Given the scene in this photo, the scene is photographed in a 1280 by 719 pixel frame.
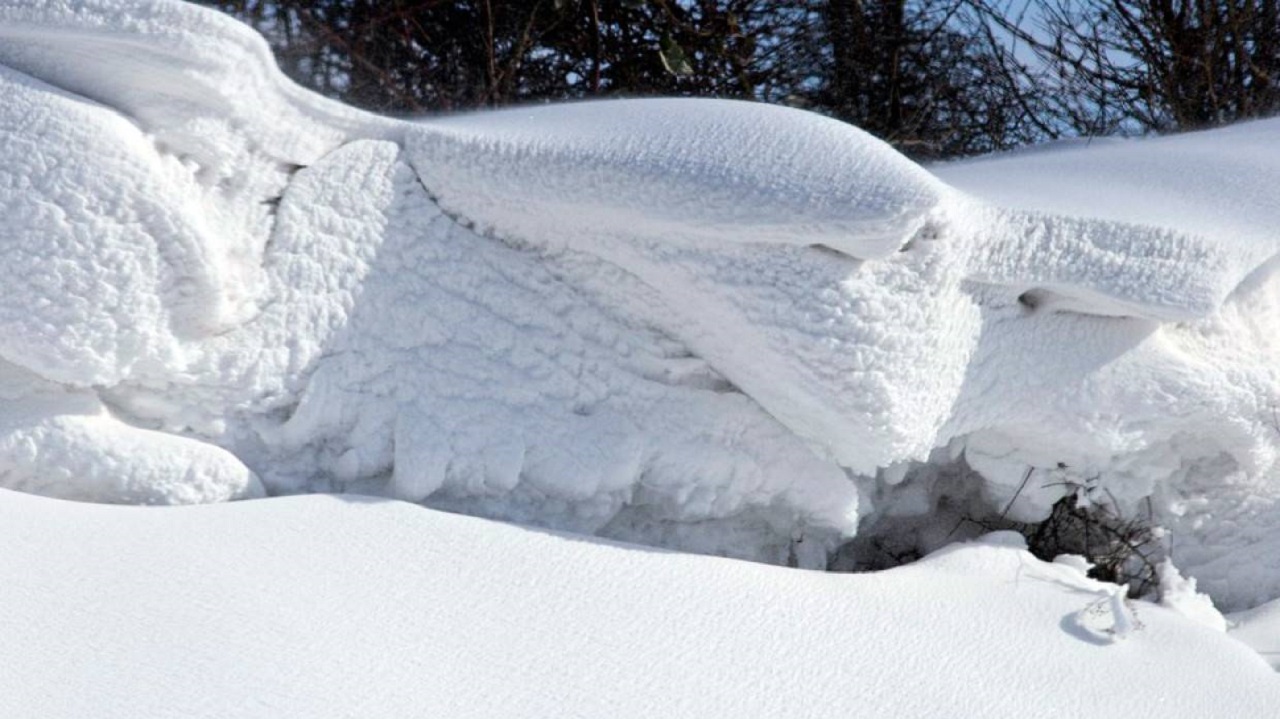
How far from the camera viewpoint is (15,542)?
1.35 m

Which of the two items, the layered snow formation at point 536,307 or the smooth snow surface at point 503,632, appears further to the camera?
the layered snow formation at point 536,307

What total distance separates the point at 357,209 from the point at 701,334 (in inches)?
17.1

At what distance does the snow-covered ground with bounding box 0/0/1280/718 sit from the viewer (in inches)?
54.3

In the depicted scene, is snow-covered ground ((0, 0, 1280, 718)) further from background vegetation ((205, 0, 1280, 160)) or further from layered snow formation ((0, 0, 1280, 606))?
background vegetation ((205, 0, 1280, 160))

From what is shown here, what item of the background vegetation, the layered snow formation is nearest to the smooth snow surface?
the layered snow formation

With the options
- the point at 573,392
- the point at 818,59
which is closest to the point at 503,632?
the point at 573,392

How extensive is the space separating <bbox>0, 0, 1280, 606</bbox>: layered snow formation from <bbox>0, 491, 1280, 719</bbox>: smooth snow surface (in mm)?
113

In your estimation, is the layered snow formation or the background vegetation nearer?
the layered snow formation

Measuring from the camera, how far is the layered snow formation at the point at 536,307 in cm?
151

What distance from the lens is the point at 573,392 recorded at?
5.55 feet

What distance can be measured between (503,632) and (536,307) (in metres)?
0.48

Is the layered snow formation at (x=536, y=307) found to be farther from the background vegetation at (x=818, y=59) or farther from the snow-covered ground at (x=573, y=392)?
the background vegetation at (x=818, y=59)

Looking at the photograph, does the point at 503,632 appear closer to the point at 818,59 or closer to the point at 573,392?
the point at 573,392

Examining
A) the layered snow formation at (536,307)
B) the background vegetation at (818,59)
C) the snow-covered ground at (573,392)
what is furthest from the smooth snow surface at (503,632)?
the background vegetation at (818,59)
